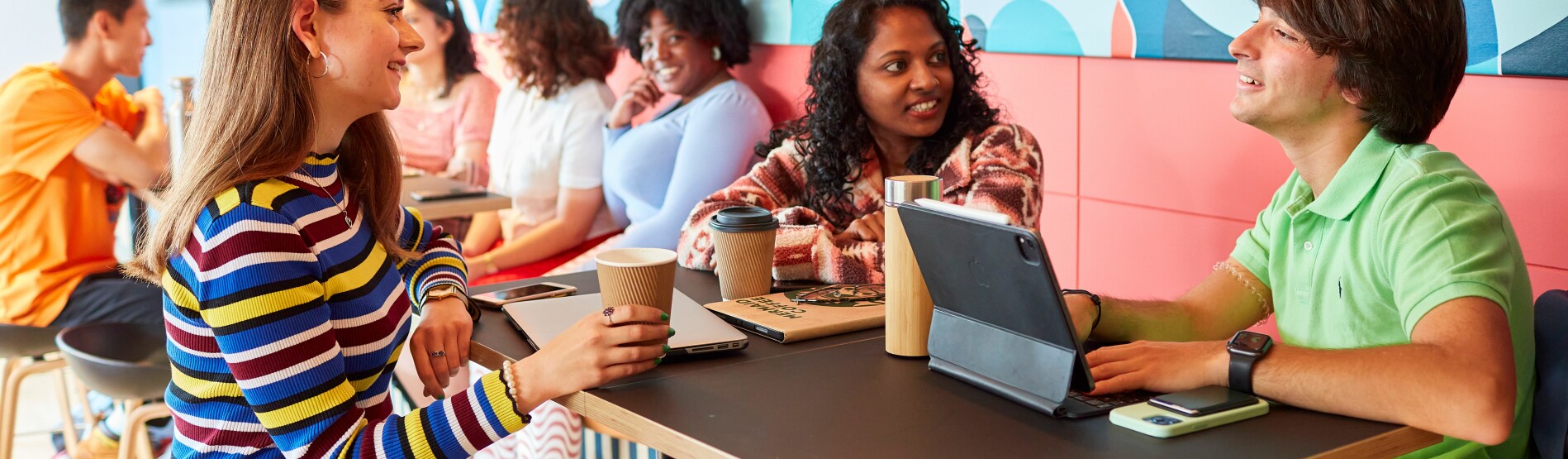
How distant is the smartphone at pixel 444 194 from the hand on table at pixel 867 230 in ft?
5.59

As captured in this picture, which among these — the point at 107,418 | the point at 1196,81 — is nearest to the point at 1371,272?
the point at 1196,81

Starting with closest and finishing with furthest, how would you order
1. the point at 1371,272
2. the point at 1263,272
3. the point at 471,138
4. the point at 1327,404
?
the point at 1327,404 < the point at 1371,272 < the point at 1263,272 < the point at 471,138

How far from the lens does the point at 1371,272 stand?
1.45 metres

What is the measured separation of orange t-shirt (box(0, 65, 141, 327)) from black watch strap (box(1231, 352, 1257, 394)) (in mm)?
2934

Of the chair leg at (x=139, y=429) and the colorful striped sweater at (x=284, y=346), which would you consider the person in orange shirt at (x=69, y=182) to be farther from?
the colorful striped sweater at (x=284, y=346)

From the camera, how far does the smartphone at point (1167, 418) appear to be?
115 cm

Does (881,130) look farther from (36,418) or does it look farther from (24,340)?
(36,418)

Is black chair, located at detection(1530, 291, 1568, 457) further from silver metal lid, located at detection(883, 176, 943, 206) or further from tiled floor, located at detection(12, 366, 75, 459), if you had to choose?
tiled floor, located at detection(12, 366, 75, 459)

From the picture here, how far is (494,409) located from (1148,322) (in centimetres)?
84

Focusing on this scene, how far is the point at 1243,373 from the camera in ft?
4.14

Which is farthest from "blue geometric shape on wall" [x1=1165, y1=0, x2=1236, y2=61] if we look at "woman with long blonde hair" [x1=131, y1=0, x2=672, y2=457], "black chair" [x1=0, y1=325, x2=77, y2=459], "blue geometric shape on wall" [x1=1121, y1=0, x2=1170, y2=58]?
"black chair" [x1=0, y1=325, x2=77, y2=459]

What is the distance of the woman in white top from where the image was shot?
3766 mm

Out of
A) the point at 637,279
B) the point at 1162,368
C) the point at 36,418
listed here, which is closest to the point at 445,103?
the point at 36,418

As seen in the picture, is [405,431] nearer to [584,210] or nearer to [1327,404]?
[1327,404]
